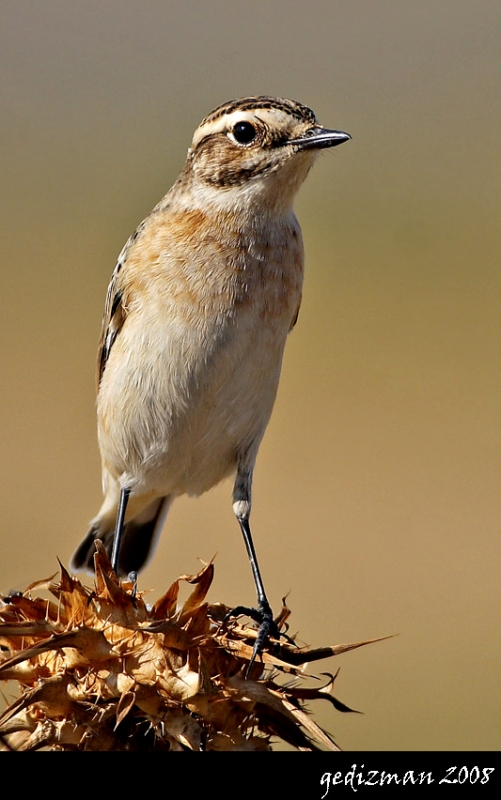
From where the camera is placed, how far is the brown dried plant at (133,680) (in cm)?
252

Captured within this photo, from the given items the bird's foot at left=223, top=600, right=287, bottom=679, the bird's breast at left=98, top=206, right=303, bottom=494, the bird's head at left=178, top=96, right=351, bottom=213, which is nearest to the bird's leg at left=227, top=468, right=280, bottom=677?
the bird's foot at left=223, top=600, right=287, bottom=679

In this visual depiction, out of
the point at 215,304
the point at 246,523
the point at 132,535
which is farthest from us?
the point at 132,535

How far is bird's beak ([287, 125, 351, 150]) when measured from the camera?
4.24m

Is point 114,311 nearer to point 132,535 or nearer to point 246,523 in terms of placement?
point 246,523

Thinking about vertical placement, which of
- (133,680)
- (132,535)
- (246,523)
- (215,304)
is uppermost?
(215,304)

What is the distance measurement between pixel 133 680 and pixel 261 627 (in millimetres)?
617

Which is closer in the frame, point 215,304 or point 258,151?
point 215,304

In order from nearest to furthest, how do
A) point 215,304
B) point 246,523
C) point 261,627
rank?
point 261,627 → point 215,304 → point 246,523

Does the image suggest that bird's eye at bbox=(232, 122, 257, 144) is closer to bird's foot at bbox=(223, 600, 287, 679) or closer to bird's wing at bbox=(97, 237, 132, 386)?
bird's wing at bbox=(97, 237, 132, 386)

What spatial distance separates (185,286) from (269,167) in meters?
0.71

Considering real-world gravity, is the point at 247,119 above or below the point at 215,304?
above

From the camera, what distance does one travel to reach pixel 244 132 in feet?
14.5

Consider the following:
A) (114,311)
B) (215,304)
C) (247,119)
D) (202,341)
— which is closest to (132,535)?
(114,311)

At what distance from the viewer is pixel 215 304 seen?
4.28 metres
